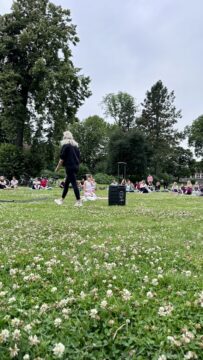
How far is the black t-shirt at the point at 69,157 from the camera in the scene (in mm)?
13625

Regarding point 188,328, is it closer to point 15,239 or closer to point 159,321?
point 159,321

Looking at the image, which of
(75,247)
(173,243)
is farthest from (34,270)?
(173,243)

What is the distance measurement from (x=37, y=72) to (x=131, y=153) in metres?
39.3

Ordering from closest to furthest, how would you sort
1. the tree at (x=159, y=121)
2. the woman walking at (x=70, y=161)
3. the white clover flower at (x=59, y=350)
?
the white clover flower at (x=59, y=350), the woman walking at (x=70, y=161), the tree at (x=159, y=121)

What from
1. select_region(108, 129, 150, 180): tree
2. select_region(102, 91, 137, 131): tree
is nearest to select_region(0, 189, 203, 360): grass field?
select_region(108, 129, 150, 180): tree

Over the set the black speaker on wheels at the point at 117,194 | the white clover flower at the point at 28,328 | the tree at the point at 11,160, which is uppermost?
the tree at the point at 11,160

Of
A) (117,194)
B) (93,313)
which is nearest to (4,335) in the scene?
(93,313)

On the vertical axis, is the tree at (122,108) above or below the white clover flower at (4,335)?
above

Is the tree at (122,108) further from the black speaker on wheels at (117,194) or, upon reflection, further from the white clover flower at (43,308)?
the white clover flower at (43,308)

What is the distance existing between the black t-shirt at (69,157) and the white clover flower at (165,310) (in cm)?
1052

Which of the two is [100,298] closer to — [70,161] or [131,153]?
[70,161]

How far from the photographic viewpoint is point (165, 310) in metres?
3.23

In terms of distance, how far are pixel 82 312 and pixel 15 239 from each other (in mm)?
3566

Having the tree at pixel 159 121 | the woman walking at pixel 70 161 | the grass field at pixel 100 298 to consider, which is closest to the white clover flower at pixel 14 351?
the grass field at pixel 100 298
